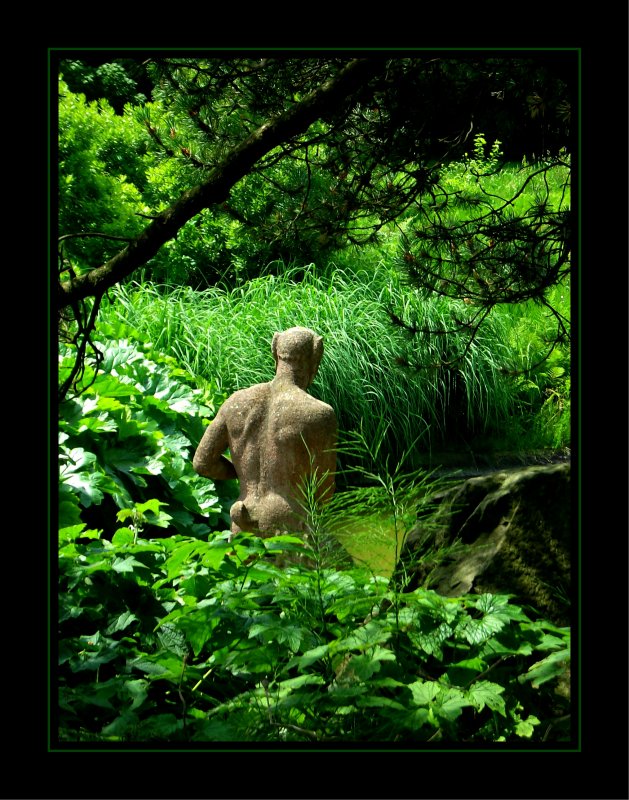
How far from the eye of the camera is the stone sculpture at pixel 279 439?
3.93m

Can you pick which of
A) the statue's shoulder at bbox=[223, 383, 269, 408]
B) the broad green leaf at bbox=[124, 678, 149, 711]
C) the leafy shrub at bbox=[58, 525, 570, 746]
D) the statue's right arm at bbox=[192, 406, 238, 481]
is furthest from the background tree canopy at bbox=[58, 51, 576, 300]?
the broad green leaf at bbox=[124, 678, 149, 711]

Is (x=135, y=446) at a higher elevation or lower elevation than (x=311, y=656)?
higher

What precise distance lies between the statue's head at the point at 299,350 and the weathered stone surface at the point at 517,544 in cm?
146

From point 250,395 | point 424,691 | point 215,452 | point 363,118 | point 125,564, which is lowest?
point 424,691

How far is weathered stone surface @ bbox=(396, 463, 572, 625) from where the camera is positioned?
2600mm

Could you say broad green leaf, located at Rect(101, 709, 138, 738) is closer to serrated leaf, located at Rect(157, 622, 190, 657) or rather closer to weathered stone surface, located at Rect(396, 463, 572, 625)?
serrated leaf, located at Rect(157, 622, 190, 657)

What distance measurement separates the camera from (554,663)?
2.08 m

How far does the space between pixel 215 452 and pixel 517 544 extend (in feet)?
6.55

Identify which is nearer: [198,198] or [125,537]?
[198,198]

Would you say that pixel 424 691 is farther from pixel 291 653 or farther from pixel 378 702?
pixel 291 653

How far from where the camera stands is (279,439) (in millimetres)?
3973

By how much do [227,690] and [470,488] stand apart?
1.04 metres

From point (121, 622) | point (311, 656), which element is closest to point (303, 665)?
point (311, 656)
